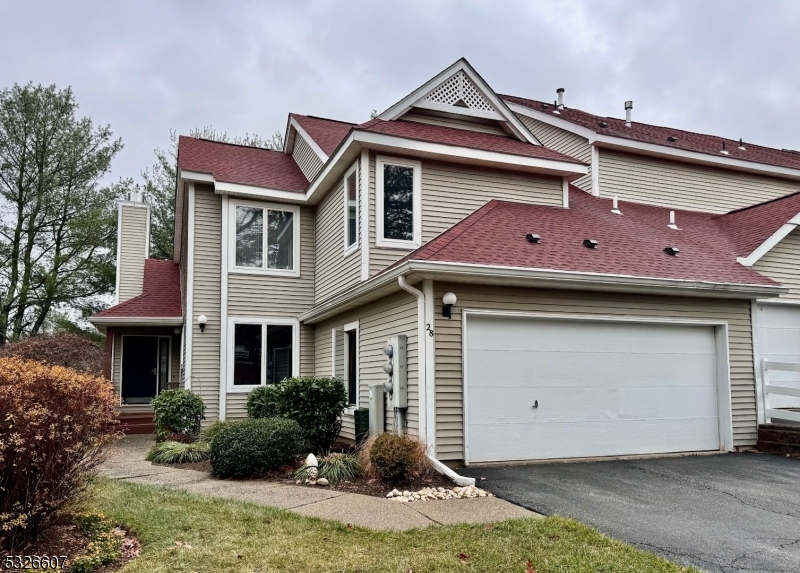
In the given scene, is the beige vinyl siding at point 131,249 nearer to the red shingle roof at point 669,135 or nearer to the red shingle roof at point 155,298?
the red shingle roof at point 155,298

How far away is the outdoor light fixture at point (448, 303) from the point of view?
7977mm

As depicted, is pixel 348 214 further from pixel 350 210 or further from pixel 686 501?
pixel 686 501

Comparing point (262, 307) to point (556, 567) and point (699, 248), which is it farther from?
point (556, 567)

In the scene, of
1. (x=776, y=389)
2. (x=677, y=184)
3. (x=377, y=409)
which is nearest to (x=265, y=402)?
(x=377, y=409)

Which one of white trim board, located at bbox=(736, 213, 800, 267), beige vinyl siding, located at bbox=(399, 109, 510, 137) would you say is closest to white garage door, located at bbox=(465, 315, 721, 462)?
white trim board, located at bbox=(736, 213, 800, 267)

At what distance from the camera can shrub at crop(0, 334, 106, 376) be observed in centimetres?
1684

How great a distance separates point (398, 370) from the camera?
8500 mm

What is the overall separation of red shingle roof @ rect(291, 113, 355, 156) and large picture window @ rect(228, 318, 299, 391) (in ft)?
13.4

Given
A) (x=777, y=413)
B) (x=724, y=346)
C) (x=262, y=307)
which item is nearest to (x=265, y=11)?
(x=262, y=307)

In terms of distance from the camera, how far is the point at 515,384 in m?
8.52

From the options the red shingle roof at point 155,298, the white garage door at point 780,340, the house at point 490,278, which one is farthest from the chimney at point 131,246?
the white garage door at point 780,340

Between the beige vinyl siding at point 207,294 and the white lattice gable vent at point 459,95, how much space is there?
546 centimetres

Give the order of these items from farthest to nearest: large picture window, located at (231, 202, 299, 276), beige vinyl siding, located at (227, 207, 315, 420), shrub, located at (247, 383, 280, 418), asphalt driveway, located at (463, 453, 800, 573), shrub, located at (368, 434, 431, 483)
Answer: large picture window, located at (231, 202, 299, 276)
beige vinyl siding, located at (227, 207, 315, 420)
shrub, located at (247, 383, 280, 418)
shrub, located at (368, 434, 431, 483)
asphalt driveway, located at (463, 453, 800, 573)

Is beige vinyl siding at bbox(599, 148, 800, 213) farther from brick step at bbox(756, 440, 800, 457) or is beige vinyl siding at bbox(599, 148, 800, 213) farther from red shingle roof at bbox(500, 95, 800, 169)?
brick step at bbox(756, 440, 800, 457)
